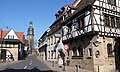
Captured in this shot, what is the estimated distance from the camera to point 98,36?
1864 centimetres

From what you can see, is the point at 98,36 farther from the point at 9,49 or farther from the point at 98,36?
the point at 9,49

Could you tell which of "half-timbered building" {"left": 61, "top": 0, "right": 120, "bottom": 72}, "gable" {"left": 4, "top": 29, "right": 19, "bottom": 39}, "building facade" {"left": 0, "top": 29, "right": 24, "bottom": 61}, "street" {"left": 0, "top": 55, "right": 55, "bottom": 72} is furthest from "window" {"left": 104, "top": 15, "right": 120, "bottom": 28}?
"gable" {"left": 4, "top": 29, "right": 19, "bottom": 39}

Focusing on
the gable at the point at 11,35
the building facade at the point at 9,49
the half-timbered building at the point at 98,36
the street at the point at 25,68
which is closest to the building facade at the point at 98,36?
the half-timbered building at the point at 98,36

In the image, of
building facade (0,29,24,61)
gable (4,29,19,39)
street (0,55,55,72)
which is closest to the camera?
street (0,55,55,72)

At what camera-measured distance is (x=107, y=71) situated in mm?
19312

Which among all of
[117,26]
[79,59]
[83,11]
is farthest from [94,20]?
[79,59]

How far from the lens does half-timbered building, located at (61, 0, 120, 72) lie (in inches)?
742

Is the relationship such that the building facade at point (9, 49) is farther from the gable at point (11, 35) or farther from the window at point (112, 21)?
the window at point (112, 21)

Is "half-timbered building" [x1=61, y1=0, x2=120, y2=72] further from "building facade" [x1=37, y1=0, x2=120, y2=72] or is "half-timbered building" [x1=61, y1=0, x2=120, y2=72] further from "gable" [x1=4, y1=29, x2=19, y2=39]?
"gable" [x1=4, y1=29, x2=19, y2=39]

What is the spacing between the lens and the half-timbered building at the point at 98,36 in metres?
18.8

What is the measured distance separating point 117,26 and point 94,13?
406 centimetres

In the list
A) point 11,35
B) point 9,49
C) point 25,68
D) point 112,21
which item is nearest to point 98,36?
point 112,21

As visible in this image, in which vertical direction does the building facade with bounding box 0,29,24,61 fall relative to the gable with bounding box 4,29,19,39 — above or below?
below

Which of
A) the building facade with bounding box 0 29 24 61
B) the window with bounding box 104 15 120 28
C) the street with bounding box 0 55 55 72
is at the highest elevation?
the window with bounding box 104 15 120 28
